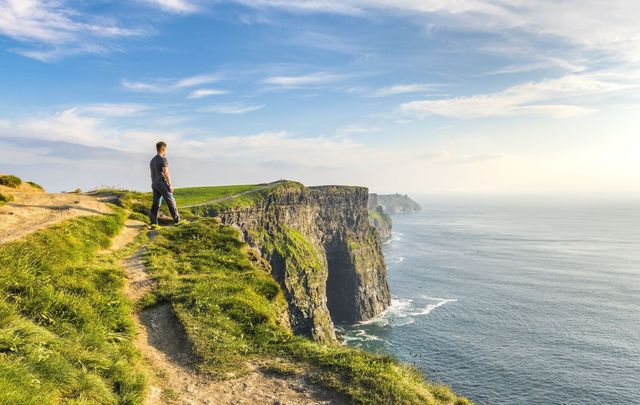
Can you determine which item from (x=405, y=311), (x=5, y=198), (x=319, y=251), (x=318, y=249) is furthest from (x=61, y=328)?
(x=318, y=249)

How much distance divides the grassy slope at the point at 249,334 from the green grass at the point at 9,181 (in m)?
15.8

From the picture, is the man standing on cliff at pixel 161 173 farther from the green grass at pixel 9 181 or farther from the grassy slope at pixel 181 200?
the green grass at pixel 9 181

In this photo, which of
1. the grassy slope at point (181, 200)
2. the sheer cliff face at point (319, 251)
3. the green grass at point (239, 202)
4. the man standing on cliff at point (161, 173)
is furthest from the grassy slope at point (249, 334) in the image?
the sheer cliff face at point (319, 251)

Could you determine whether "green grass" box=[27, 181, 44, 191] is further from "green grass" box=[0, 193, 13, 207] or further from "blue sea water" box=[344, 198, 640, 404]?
"blue sea water" box=[344, 198, 640, 404]

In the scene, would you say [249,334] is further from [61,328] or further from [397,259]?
[397,259]

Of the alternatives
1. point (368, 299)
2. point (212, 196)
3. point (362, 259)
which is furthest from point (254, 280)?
point (362, 259)

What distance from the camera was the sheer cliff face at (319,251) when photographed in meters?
85.8

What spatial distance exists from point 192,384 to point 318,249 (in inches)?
4329

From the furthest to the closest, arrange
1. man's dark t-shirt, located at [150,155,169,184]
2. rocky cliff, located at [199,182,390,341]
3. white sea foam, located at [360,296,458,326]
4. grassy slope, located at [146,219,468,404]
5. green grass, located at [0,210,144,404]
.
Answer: white sea foam, located at [360,296,458,326] < rocky cliff, located at [199,182,390,341] < man's dark t-shirt, located at [150,155,169,184] < grassy slope, located at [146,219,468,404] < green grass, located at [0,210,144,404]

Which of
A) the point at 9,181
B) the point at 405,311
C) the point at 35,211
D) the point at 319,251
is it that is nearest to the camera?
the point at 35,211

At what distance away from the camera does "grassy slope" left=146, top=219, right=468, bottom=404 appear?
30.7ft

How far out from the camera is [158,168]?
72.6 feet

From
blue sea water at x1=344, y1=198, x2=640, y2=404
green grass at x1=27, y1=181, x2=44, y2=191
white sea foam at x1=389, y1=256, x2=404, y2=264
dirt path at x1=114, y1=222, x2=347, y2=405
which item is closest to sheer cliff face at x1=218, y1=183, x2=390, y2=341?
blue sea water at x1=344, y1=198, x2=640, y2=404

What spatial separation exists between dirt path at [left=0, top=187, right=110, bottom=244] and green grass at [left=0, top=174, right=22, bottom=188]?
9.61ft
